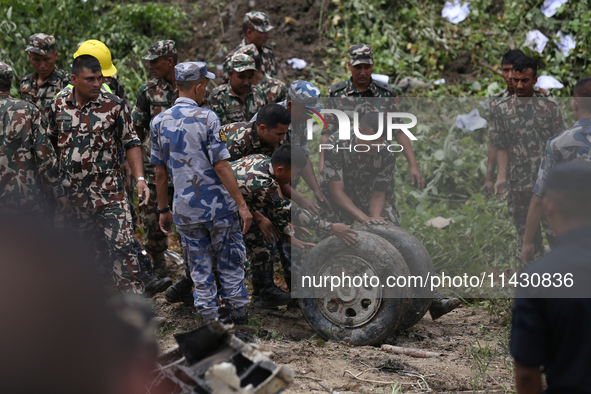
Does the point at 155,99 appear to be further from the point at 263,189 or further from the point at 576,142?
the point at 576,142

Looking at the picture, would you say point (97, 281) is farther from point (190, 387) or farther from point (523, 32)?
point (523, 32)

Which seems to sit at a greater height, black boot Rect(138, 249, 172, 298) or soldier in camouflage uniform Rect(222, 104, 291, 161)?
soldier in camouflage uniform Rect(222, 104, 291, 161)

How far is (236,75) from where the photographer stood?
6.05 metres

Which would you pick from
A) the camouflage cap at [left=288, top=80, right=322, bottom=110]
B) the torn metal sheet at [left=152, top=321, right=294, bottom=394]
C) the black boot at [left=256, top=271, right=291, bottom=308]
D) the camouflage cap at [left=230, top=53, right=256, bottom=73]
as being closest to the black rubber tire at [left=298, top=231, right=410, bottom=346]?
the black boot at [left=256, top=271, right=291, bottom=308]

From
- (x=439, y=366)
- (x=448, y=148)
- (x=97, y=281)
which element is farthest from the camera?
(x=448, y=148)

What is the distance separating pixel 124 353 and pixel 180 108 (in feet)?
11.1

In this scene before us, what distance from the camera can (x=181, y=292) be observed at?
5.41 metres

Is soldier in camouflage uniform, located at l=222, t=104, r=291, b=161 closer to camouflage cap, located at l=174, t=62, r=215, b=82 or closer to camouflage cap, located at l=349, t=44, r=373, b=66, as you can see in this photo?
camouflage cap, located at l=174, t=62, r=215, b=82

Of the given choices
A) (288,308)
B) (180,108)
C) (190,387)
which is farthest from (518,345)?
(288,308)

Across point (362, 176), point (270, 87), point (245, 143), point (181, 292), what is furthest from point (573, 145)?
point (181, 292)

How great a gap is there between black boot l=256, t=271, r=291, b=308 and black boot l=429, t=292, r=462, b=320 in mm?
1316

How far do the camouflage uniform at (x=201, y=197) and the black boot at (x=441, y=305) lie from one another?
181cm

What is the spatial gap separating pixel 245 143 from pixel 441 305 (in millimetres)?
2283

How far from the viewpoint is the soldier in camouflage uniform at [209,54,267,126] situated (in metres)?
6.07
